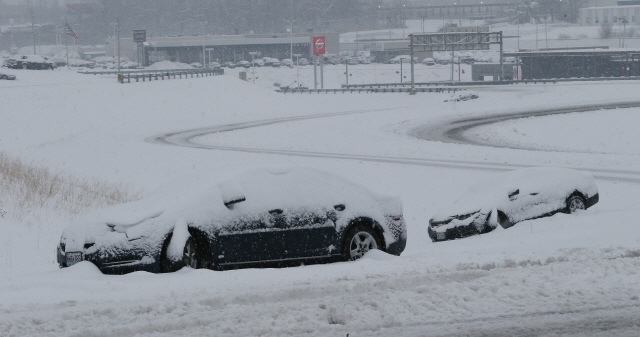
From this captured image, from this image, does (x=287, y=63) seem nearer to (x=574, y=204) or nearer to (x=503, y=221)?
(x=574, y=204)

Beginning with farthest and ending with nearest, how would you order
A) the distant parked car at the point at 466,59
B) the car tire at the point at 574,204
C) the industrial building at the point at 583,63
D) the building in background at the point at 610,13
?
Answer: the building in background at the point at 610,13
the distant parked car at the point at 466,59
the industrial building at the point at 583,63
the car tire at the point at 574,204

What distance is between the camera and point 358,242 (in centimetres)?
980

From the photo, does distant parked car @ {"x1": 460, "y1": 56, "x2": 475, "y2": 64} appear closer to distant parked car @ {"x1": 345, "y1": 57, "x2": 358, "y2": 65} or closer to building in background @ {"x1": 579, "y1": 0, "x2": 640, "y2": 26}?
distant parked car @ {"x1": 345, "y1": 57, "x2": 358, "y2": 65}

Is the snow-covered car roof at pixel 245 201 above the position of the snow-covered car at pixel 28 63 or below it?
below

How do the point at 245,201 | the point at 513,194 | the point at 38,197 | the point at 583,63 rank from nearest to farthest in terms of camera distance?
the point at 245,201 < the point at 513,194 < the point at 38,197 < the point at 583,63

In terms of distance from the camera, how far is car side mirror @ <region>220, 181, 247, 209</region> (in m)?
9.23

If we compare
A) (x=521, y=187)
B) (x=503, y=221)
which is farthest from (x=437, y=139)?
(x=503, y=221)

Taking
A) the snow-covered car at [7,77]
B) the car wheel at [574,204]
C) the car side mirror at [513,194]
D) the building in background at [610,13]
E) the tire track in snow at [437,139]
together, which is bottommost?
the tire track in snow at [437,139]

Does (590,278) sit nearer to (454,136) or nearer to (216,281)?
(216,281)

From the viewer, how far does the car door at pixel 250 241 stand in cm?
912

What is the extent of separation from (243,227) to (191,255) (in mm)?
744

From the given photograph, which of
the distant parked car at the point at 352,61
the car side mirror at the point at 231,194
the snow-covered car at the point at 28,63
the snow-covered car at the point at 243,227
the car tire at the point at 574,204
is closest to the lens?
the snow-covered car at the point at 243,227

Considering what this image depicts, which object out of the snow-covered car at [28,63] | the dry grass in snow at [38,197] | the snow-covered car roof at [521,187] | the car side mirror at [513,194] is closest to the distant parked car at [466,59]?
the snow-covered car at [28,63]

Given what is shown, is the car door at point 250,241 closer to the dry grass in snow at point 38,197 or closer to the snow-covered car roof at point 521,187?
the snow-covered car roof at point 521,187
